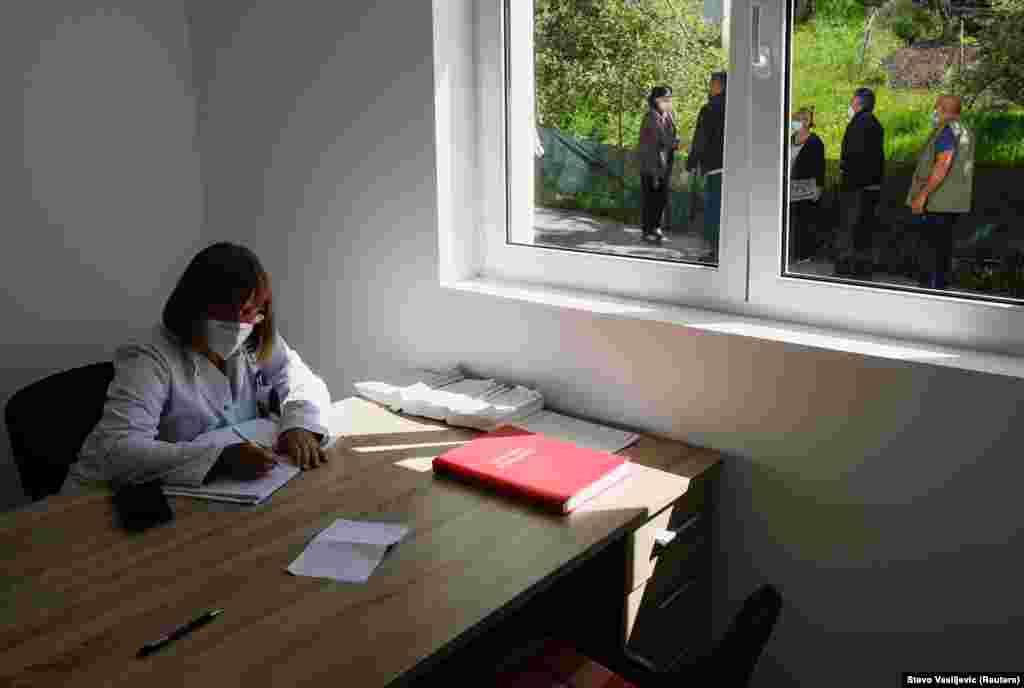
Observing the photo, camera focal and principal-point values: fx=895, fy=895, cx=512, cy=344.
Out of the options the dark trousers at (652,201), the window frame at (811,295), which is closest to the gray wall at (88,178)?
the dark trousers at (652,201)

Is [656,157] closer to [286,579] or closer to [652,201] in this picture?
[652,201]

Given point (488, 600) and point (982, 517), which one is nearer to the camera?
point (488, 600)

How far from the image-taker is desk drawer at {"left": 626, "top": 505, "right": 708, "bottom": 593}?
1769 mm

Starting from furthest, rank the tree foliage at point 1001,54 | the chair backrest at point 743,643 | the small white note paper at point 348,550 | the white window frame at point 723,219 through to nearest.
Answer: the white window frame at point 723,219 → the tree foliage at point 1001,54 → the small white note paper at point 348,550 → the chair backrest at point 743,643

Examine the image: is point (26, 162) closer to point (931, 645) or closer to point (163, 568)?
point (163, 568)

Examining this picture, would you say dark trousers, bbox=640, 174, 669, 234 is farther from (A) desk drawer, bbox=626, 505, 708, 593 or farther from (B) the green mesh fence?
(A) desk drawer, bbox=626, 505, 708, 593

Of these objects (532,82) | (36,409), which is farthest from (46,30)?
(532,82)

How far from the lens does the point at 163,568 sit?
1497 mm

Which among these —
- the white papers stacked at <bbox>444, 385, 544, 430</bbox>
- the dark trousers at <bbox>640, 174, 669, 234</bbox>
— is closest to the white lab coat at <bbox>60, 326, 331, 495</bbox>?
the white papers stacked at <bbox>444, 385, 544, 430</bbox>

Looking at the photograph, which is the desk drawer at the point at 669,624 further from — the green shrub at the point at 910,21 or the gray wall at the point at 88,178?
the gray wall at the point at 88,178

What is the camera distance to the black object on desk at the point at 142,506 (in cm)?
164

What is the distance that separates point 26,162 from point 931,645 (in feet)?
8.85

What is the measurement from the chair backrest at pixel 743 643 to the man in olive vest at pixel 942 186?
0.96 metres

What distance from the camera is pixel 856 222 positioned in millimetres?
1901
